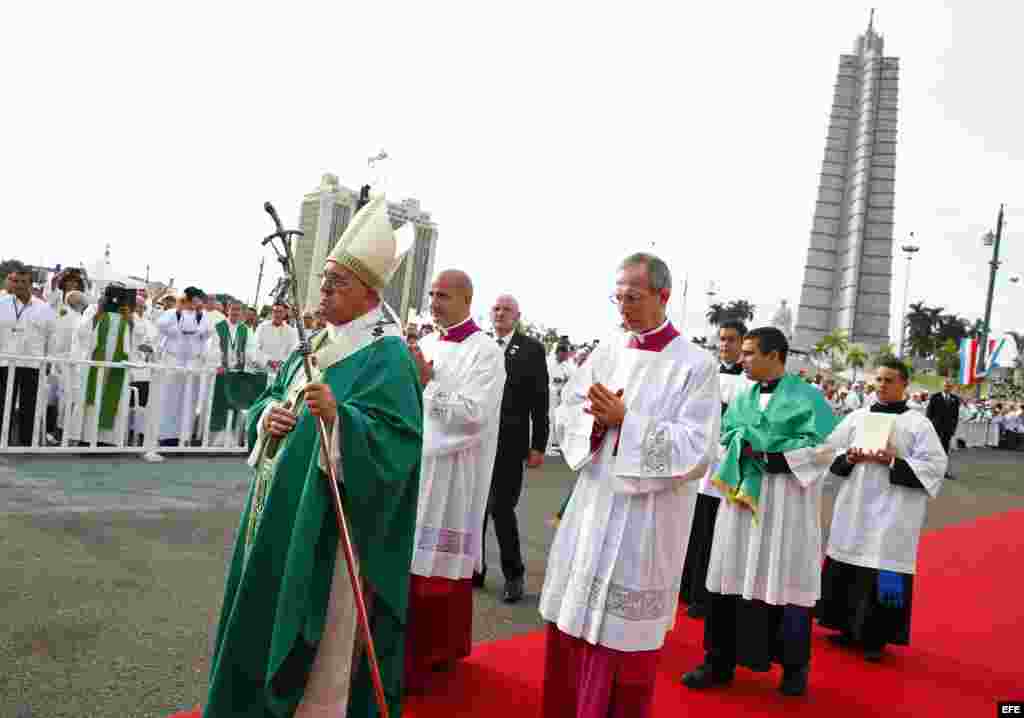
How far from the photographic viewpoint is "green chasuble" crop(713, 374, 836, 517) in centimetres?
468

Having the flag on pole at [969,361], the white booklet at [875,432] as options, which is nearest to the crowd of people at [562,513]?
the white booklet at [875,432]

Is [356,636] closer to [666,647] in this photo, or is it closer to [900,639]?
[666,647]

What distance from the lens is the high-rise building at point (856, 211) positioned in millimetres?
45188

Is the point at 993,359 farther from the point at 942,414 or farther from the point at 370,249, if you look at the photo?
the point at 370,249

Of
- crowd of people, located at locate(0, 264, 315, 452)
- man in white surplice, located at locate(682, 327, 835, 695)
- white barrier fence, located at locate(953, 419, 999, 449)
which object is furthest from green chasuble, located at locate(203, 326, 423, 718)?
white barrier fence, located at locate(953, 419, 999, 449)

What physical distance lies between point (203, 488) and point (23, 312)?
11.5ft

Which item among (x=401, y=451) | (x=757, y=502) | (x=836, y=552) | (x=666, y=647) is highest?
(x=401, y=451)

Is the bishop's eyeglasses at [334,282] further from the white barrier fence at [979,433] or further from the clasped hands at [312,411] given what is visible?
the white barrier fence at [979,433]

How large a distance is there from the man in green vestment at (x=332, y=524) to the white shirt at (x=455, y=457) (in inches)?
51.2

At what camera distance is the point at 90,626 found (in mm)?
4230

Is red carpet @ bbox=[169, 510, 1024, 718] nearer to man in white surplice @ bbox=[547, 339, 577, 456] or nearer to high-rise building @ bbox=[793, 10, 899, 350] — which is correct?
man in white surplice @ bbox=[547, 339, 577, 456]

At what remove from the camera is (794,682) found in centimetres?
459

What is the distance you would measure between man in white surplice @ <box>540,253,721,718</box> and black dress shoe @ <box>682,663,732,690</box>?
4.50ft

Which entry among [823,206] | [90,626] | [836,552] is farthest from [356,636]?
[823,206]
